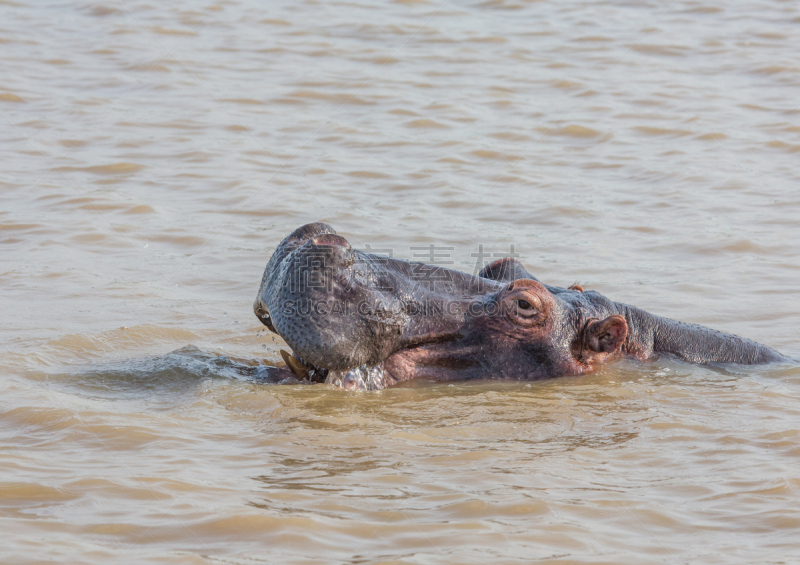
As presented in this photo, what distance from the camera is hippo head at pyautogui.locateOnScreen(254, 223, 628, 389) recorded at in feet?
15.8

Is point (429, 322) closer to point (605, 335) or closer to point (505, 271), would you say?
point (505, 271)

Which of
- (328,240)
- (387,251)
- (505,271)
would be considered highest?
(328,240)

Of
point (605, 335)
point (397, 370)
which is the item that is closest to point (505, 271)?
point (605, 335)

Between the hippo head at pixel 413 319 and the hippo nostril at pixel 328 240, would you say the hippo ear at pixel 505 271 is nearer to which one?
the hippo head at pixel 413 319

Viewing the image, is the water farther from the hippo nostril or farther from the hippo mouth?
the hippo nostril

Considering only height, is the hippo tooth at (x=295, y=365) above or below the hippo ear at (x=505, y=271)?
below

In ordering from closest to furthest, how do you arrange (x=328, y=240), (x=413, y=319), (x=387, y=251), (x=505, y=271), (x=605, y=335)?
(x=328, y=240), (x=413, y=319), (x=605, y=335), (x=505, y=271), (x=387, y=251)

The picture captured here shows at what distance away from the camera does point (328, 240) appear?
490 cm

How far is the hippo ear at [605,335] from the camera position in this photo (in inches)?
220

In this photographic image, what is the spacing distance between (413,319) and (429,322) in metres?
0.11

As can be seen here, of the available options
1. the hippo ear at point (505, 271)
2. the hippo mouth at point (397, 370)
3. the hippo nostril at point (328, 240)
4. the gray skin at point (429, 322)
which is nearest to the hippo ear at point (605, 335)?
the gray skin at point (429, 322)

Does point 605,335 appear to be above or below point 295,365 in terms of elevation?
above

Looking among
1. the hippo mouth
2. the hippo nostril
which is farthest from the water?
the hippo nostril

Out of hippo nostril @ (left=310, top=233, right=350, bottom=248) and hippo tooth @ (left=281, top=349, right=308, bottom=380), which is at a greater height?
hippo nostril @ (left=310, top=233, right=350, bottom=248)
